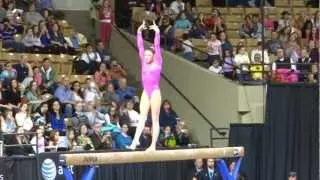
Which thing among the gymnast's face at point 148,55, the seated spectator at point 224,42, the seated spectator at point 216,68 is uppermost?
the gymnast's face at point 148,55

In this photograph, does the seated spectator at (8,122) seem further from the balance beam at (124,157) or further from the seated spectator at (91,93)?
the balance beam at (124,157)

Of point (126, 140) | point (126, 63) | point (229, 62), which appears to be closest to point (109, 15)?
point (126, 63)

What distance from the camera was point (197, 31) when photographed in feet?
59.7

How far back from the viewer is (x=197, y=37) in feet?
59.3

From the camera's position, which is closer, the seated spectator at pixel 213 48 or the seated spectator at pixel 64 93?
the seated spectator at pixel 64 93

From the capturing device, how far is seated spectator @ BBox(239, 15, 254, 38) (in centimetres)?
1844

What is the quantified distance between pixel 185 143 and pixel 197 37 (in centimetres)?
297

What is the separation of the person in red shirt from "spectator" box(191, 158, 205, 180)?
13.6 feet

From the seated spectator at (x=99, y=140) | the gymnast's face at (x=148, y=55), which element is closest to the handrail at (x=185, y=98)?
the seated spectator at (x=99, y=140)

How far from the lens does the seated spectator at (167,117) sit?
16.0 meters

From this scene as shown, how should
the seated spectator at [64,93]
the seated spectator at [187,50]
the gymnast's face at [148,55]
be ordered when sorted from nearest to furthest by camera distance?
1. the gymnast's face at [148,55]
2. the seated spectator at [64,93]
3. the seated spectator at [187,50]

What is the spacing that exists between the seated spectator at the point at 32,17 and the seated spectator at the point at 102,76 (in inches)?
65.1

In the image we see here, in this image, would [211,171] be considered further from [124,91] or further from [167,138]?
[124,91]

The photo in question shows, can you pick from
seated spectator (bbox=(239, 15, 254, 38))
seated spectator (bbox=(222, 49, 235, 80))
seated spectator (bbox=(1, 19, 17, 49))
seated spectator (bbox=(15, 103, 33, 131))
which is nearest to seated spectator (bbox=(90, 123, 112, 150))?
seated spectator (bbox=(15, 103, 33, 131))
